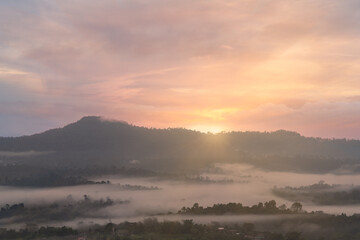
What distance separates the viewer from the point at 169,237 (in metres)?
116

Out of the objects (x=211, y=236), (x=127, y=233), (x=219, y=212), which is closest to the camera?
(x=211, y=236)

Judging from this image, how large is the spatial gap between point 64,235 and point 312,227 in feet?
227

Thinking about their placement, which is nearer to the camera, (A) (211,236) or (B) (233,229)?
(A) (211,236)

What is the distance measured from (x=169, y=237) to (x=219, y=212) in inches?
2035

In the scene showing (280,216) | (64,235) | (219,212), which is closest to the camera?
(64,235)

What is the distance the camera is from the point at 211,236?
110 metres

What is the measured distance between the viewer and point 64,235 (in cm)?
12862

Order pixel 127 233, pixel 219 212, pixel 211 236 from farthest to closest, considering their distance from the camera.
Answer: pixel 219 212, pixel 127 233, pixel 211 236

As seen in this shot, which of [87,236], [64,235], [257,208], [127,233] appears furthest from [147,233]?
[257,208]

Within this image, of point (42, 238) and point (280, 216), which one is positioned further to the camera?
point (280, 216)

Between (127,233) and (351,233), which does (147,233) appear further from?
(351,233)

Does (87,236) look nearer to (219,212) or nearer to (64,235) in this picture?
(64,235)

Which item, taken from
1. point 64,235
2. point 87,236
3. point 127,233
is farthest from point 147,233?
point 64,235

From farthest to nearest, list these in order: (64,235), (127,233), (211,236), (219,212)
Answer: (219,212), (64,235), (127,233), (211,236)
